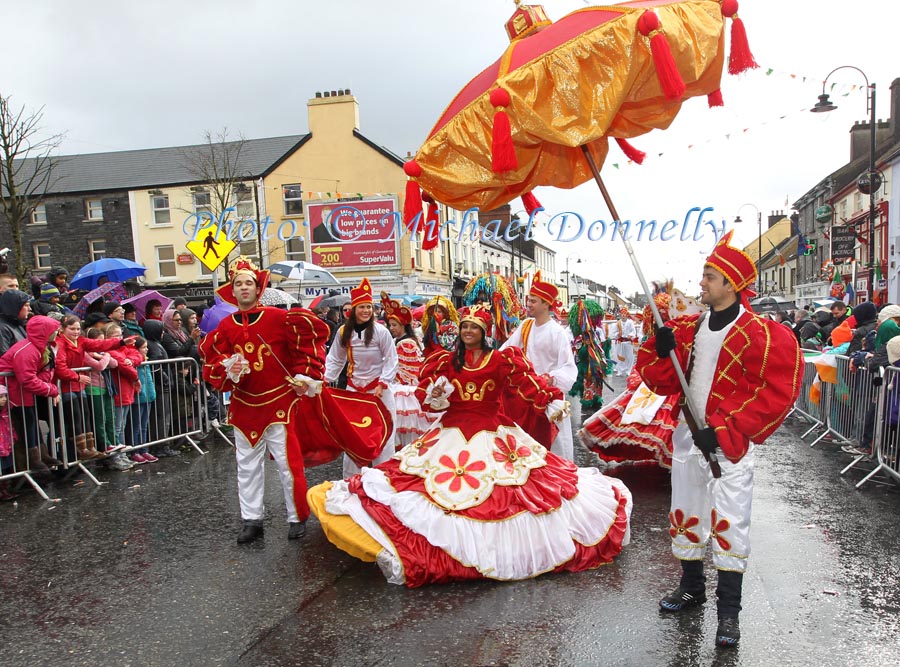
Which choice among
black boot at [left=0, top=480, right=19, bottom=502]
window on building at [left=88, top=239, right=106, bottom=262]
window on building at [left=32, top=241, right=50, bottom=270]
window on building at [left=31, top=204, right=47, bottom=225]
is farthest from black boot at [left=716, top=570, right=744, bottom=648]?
window on building at [left=31, top=204, right=47, bottom=225]

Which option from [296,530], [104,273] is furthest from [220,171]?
[296,530]

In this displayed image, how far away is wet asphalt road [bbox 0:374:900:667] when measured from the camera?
11.1ft

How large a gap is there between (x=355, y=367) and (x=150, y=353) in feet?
13.1

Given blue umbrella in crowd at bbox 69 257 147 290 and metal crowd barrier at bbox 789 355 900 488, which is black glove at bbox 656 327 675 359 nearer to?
metal crowd barrier at bbox 789 355 900 488

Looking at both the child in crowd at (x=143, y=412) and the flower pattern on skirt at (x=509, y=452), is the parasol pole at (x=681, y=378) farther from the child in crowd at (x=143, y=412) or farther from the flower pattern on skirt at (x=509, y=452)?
the child in crowd at (x=143, y=412)

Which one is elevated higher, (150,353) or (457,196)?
(457,196)

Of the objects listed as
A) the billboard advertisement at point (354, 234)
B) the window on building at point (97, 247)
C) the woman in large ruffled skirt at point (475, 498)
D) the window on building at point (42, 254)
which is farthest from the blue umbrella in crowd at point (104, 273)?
the window on building at point (42, 254)

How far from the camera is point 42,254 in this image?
106 ft

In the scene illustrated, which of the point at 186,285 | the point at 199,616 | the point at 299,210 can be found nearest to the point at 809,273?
the point at 299,210

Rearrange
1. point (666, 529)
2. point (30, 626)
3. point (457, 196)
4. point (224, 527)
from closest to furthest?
1. point (30, 626)
2. point (457, 196)
3. point (666, 529)
4. point (224, 527)

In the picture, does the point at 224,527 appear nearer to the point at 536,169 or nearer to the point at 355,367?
the point at 355,367

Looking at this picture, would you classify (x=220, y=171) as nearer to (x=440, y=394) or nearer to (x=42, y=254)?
(x=42, y=254)

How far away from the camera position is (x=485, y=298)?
11.0 metres

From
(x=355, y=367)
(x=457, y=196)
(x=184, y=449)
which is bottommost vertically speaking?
(x=184, y=449)
